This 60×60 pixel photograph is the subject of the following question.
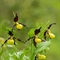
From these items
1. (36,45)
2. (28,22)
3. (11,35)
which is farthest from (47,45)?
(28,22)

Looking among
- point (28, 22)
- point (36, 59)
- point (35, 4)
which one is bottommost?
point (36, 59)

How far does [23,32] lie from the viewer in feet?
13.3

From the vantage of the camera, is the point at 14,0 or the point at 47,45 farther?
the point at 14,0

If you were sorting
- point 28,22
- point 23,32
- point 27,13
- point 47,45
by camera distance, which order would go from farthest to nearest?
point 27,13, point 28,22, point 23,32, point 47,45

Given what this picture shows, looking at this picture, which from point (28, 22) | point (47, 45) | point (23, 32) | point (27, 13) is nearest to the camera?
point (47, 45)

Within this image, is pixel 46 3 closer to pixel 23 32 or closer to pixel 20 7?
pixel 20 7

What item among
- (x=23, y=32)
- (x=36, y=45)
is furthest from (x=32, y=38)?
(x=23, y=32)

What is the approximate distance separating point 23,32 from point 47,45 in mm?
1997

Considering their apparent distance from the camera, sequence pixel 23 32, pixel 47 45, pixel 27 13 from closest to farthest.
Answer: pixel 47 45, pixel 23 32, pixel 27 13

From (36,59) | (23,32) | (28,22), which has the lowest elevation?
(36,59)

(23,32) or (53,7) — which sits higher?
(53,7)

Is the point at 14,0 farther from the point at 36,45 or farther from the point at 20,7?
the point at 36,45

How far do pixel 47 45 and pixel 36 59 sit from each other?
13cm

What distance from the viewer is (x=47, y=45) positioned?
207 cm
